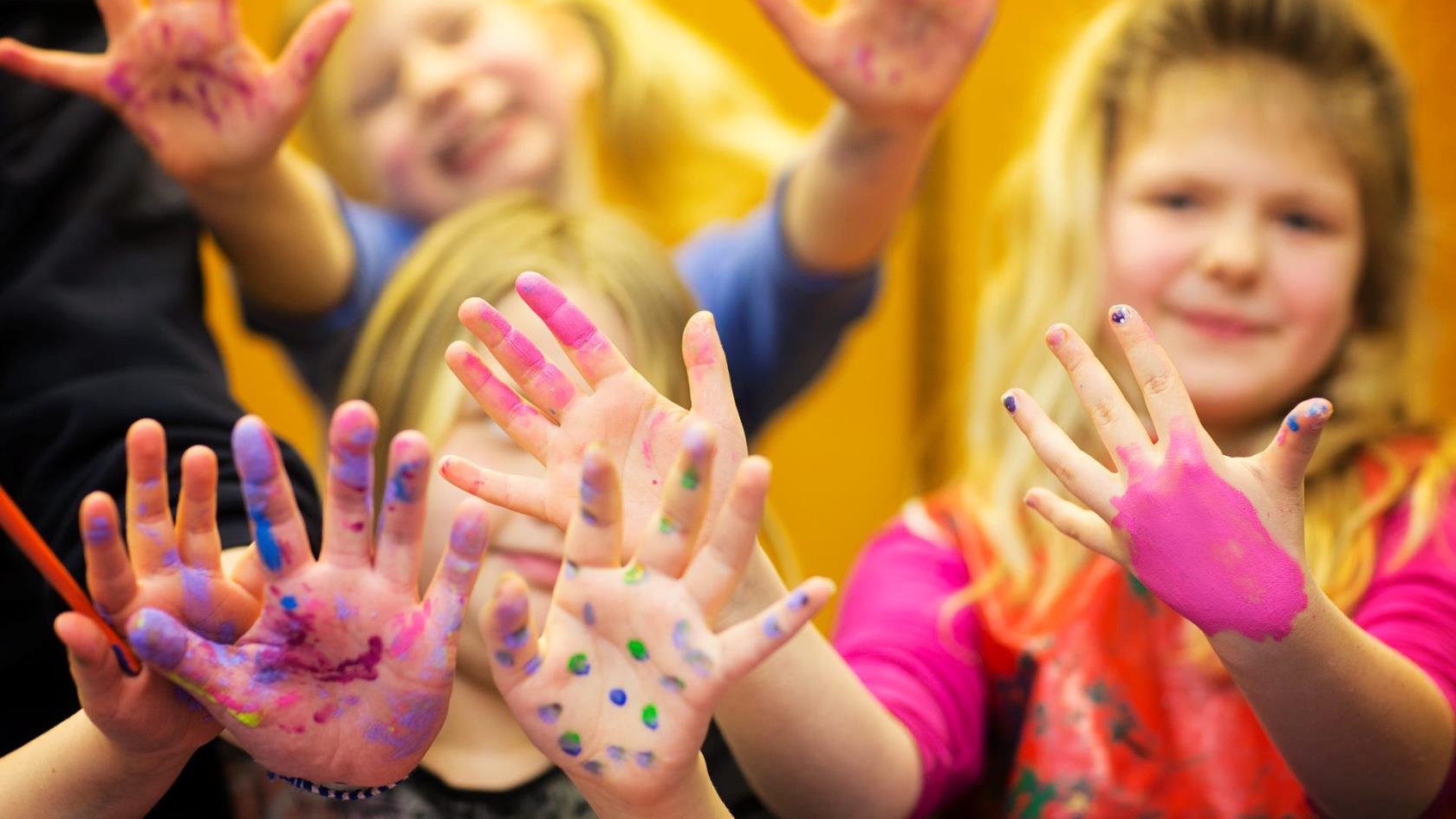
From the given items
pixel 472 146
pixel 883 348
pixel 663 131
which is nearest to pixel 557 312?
pixel 472 146

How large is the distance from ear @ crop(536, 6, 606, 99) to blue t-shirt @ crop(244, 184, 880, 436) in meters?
0.30

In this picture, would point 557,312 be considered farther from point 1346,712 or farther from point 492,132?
point 492,132

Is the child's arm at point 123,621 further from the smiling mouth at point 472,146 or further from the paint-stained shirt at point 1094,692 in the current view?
the smiling mouth at point 472,146

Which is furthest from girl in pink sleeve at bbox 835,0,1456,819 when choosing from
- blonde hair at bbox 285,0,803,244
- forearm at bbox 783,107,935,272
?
blonde hair at bbox 285,0,803,244

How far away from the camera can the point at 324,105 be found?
1.65m

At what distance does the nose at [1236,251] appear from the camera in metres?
1.07

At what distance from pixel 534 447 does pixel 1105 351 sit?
25.3 inches

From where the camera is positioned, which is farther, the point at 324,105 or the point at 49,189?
the point at 324,105

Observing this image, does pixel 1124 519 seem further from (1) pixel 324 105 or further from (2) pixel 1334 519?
(1) pixel 324 105

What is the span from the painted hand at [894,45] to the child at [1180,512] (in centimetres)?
22

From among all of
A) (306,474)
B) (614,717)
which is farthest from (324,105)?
(614,717)

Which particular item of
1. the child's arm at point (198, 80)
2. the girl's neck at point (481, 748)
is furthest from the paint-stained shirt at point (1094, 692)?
the child's arm at point (198, 80)

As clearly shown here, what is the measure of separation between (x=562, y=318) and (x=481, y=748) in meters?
0.40

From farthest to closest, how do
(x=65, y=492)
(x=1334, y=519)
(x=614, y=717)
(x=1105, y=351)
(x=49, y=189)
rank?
1. (x=1105, y=351)
2. (x=1334, y=519)
3. (x=49, y=189)
4. (x=65, y=492)
5. (x=614, y=717)
